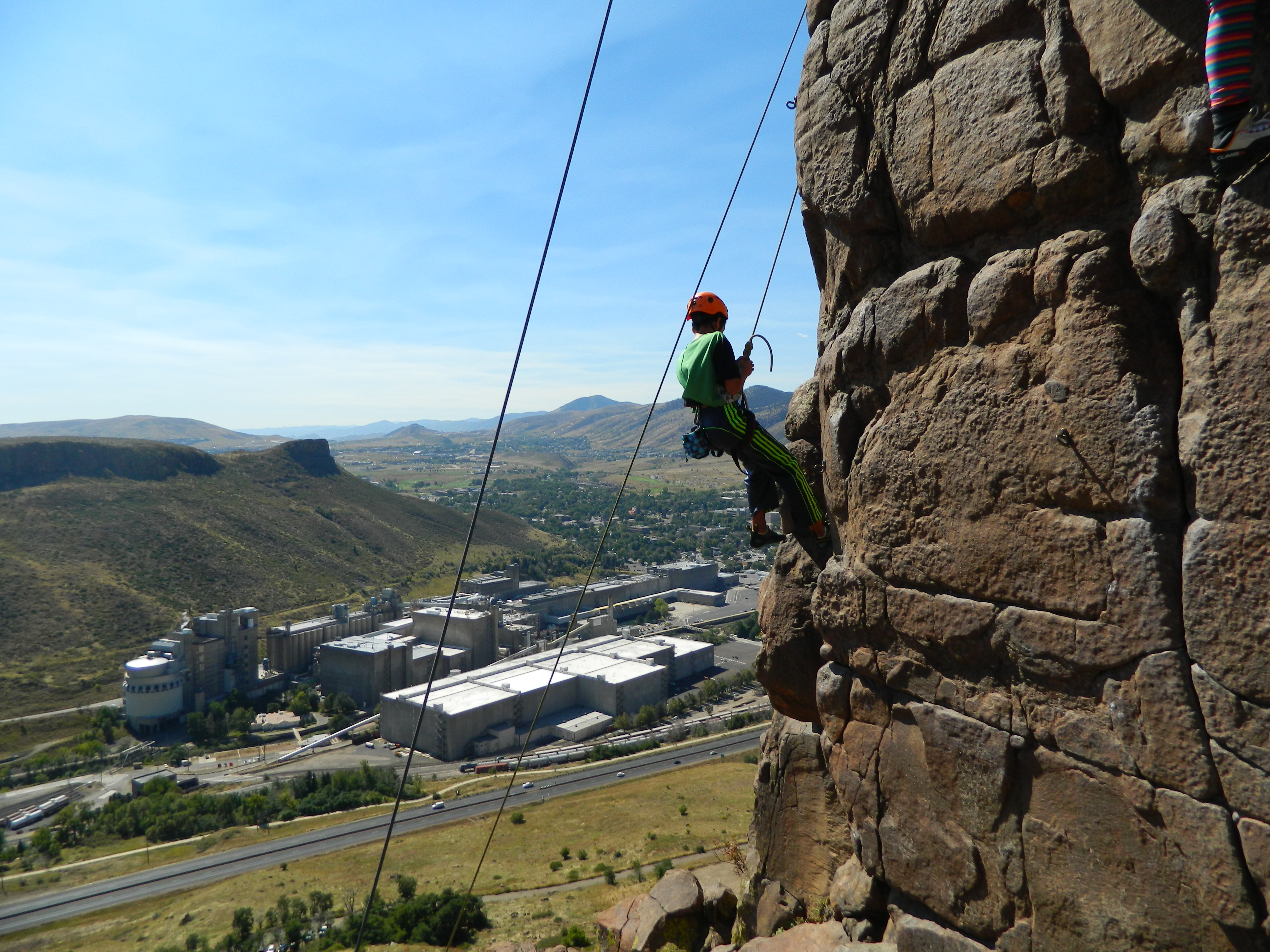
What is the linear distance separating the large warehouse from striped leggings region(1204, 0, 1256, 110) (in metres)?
46.6

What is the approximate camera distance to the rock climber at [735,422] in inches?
253

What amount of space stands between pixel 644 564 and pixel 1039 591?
116039 millimetres

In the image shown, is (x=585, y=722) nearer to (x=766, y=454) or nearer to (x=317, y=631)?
(x=317, y=631)

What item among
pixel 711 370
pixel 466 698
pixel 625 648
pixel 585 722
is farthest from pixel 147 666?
pixel 711 370

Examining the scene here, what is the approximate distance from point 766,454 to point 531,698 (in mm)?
48231

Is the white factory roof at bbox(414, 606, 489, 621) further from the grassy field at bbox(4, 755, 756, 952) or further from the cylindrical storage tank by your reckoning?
the grassy field at bbox(4, 755, 756, 952)

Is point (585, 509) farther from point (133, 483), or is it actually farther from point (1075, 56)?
point (1075, 56)

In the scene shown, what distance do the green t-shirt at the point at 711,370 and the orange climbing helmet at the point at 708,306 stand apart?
36 centimetres

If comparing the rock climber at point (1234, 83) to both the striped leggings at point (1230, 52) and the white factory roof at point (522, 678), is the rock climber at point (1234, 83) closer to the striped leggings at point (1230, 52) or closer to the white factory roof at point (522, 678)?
the striped leggings at point (1230, 52)

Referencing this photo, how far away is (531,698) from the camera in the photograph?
168ft

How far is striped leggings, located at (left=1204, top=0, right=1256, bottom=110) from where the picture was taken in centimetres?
300

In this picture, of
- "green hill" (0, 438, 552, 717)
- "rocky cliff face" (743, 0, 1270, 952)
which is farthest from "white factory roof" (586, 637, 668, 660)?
"rocky cliff face" (743, 0, 1270, 952)

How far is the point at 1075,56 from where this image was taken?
3930 mm

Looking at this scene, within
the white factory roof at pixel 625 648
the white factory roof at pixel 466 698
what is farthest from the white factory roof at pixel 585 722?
the white factory roof at pixel 625 648
